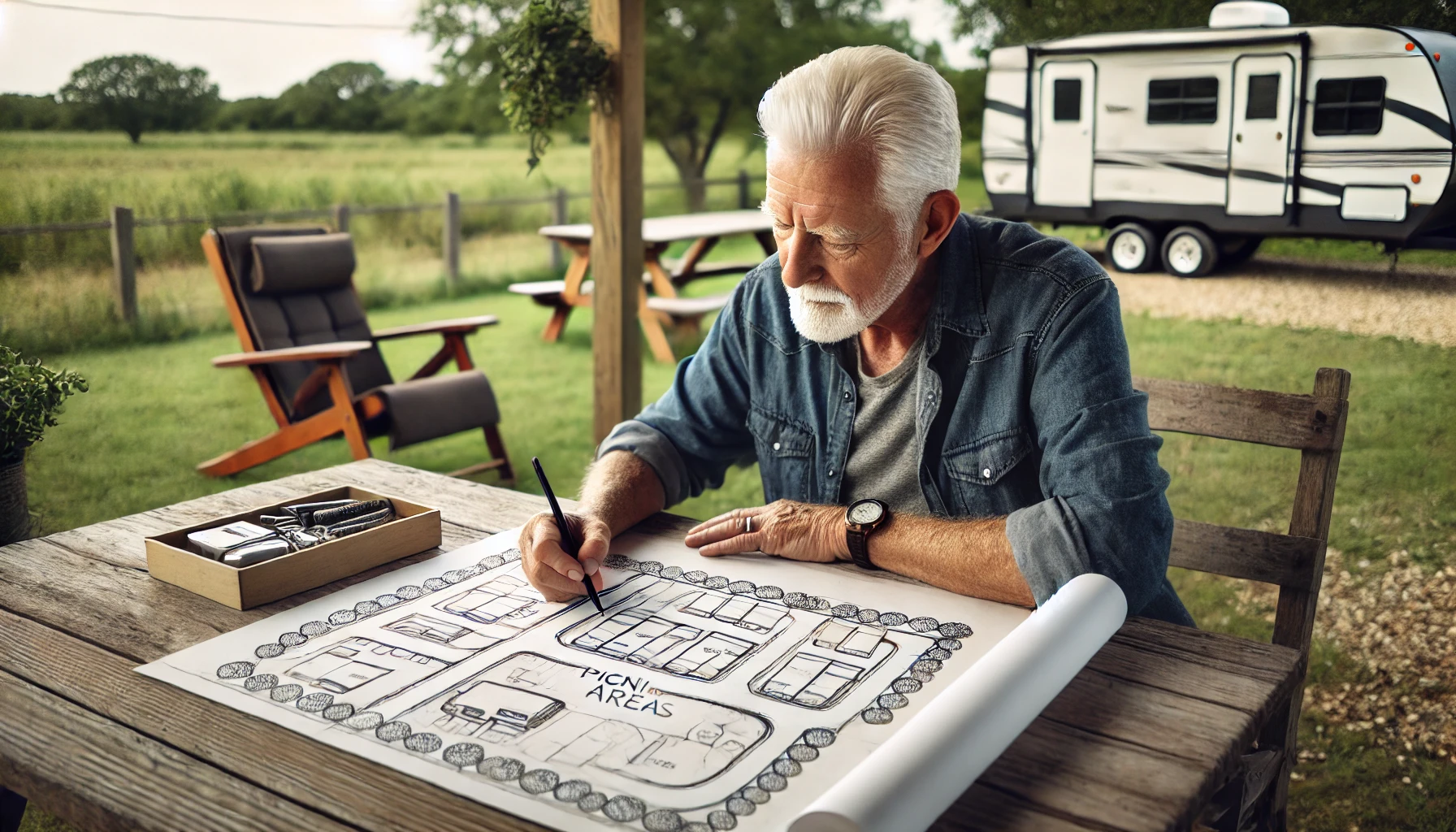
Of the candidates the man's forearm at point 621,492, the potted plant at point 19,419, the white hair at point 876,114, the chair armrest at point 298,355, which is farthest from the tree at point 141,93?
A: the white hair at point 876,114

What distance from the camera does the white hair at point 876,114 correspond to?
4.89ft

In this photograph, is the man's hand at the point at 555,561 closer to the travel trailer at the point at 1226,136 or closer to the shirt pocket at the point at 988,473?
the shirt pocket at the point at 988,473

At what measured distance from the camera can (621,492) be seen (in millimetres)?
1572

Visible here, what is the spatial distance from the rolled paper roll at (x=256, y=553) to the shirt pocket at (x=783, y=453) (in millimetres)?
779

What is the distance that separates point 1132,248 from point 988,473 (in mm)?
1571

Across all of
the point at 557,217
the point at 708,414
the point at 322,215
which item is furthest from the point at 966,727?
the point at 557,217

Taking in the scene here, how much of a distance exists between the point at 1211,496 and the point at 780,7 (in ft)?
7.51

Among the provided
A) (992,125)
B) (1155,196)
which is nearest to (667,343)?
(992,125)

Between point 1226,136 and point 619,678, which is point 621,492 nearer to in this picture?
point 619,678

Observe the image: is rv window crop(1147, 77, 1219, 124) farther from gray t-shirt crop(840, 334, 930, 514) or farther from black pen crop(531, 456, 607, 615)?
black pen crop(531, 456, 607, 615)

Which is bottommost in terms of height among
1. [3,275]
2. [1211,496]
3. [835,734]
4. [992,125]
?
[1211,496]

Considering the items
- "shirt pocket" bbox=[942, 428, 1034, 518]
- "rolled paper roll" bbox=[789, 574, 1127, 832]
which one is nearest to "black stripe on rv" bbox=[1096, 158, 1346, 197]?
"shirt pocket" bbox=[942, 428, 1034, 518]

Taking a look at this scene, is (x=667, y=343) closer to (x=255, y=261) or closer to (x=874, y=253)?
(x=255, y=261)

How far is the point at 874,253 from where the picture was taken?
1.56 meters
